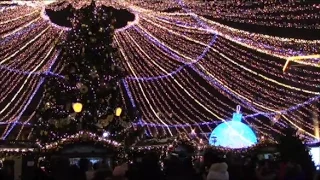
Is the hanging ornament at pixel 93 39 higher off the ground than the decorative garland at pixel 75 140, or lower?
higher

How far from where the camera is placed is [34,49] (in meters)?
25.2

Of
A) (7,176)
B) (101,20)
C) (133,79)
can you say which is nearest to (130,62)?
(133,79)

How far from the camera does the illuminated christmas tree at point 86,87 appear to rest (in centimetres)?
2175

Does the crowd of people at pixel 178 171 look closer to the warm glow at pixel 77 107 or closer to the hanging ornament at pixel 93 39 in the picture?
the warm glow at pixel 77 107

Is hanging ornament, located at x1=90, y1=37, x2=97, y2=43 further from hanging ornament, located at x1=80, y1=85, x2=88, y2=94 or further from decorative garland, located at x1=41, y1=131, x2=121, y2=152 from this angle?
decorative garland, located at x1=41, y1=131, x2=121, y2=152

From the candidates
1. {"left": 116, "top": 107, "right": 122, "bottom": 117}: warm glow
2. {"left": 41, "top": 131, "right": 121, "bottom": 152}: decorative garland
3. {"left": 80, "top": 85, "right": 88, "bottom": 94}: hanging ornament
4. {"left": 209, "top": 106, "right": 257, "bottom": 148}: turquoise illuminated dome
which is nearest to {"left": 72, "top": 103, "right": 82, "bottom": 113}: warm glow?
{"left": 80, "top": 85, "right": 88, "bottom": 94}: hanging ornament

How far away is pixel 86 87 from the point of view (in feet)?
71.8

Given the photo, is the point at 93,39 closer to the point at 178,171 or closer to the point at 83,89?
the point at 83,89

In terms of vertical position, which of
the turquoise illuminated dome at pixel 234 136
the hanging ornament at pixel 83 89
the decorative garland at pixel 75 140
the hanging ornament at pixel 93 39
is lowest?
the turquoise illuminated dome at pixel 234 136

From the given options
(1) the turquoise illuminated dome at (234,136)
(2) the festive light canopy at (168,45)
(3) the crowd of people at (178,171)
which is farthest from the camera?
(1) the turquoise illuminated dome at (234,136)

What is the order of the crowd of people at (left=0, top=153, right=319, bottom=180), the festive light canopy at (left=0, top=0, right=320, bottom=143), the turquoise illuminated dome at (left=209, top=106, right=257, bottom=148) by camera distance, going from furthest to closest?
the turquoise illuminated dome at (left=209, top=106, right=257, bottom=148)
the festive light canopy at (left=0, top=0, right=320, bottom=143)
the crowd of people at (left=0, top=153, right=319, bottom=180)

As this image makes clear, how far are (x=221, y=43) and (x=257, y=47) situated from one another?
3280 mm

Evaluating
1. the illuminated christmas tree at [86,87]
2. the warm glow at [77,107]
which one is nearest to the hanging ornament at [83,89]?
the illuminated christmas tree at [86,87]

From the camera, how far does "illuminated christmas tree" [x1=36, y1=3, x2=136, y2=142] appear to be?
71.4ft
